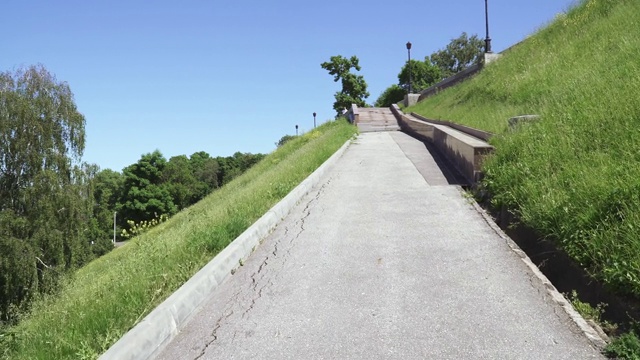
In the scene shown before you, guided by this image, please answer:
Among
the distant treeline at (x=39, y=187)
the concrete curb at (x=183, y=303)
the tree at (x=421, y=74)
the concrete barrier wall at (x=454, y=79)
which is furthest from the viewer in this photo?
the tree at (x=421, y=74)

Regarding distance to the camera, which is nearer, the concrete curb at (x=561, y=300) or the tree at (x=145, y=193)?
the concrete curb at (x=561, y=300)

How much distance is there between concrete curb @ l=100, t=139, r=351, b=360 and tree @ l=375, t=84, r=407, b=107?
53510mm

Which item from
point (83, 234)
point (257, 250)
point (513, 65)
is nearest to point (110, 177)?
point (83, 234)

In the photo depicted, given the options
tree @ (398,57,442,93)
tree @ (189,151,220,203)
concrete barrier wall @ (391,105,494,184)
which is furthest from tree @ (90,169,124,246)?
tree @ (398,57,442,93)

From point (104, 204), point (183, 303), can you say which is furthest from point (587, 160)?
point (104, 204)

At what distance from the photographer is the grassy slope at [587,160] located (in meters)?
4.17

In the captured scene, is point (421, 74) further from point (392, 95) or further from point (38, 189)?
point (38, 189)

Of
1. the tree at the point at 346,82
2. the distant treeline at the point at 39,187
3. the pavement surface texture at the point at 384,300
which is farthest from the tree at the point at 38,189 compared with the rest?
the tree at the point at 346,82

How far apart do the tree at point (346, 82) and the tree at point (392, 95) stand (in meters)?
2.97

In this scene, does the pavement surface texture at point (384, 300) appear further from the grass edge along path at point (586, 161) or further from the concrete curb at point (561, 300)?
the grass edge along path at point (586, 161)

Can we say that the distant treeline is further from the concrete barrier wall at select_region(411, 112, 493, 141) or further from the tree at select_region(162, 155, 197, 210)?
the tree at select_region(162, 155, 197, 210)

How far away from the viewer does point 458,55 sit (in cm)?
7350

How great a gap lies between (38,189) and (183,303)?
78.8 feet

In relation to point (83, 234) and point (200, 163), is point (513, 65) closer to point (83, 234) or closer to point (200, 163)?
point (83, 234)
